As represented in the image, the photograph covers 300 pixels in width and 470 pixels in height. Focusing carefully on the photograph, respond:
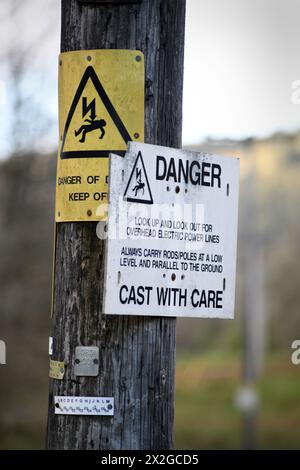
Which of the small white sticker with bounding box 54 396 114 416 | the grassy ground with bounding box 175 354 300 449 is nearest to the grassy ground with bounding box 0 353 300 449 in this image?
the grassy ground with bounding box 175 354 300 449

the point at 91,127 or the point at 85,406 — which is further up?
the point at 91,127

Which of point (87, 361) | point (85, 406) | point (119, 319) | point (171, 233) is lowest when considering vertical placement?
point (85, 406)

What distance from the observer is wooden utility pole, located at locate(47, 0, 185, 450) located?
3416mm

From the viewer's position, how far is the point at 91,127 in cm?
351

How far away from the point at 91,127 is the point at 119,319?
735mm

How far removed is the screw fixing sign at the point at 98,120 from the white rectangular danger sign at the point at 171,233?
144mm

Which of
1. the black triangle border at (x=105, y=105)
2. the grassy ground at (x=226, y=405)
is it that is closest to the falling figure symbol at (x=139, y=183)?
the black triangle border at (x=105, y=105)

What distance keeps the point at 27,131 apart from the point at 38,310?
4.21 metres

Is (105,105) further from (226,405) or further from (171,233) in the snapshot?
(226,405)

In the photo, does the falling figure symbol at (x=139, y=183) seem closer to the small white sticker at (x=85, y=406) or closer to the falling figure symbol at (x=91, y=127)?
the falling figure symbol at (x=91, y=127)

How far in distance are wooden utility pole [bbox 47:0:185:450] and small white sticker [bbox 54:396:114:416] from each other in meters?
0.02

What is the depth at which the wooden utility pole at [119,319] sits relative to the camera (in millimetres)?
3416

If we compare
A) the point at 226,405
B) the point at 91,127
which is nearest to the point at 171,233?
the point at 91,127

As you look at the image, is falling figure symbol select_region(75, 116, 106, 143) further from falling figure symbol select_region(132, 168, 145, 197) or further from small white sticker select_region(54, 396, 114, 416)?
small white sticker select_region(54, 396, 114, 416)
